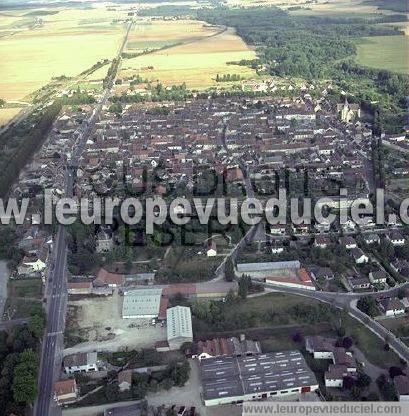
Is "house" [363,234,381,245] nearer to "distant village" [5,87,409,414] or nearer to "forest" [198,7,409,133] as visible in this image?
"distant village" [5,87,409,414]

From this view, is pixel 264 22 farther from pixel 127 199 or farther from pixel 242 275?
pixel 242 275

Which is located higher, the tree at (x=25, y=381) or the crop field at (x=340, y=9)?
the crop field at (x=340, y=9)

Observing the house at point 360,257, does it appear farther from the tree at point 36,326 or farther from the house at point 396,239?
the tree at point 36,326

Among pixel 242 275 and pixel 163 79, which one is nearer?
pixel 242 275

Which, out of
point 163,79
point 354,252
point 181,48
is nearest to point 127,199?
point 354,252

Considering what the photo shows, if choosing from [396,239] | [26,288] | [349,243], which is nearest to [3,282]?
[26,288]

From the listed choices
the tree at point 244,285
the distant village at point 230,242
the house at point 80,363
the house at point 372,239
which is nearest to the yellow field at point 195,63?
the distant village at point 230,242
